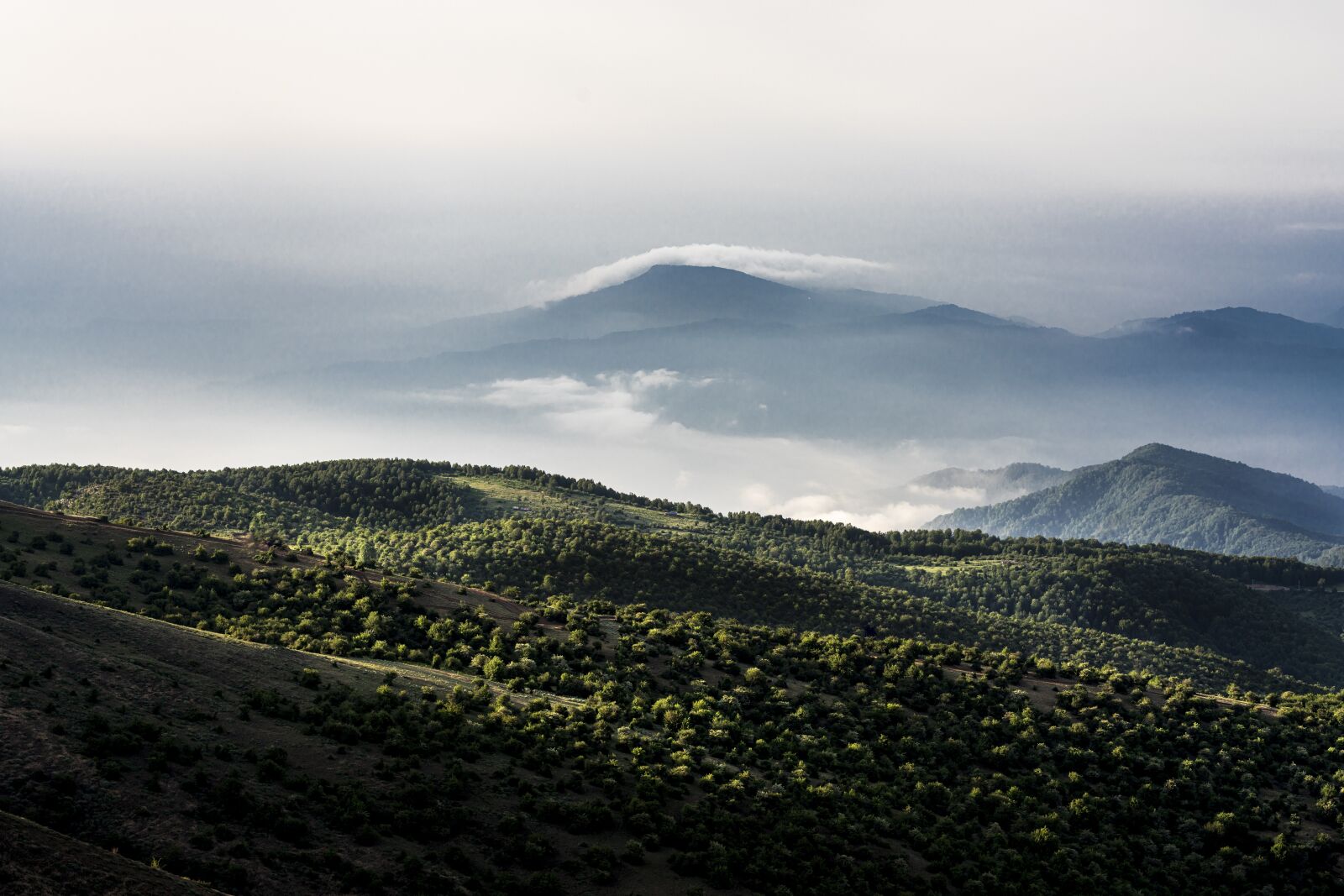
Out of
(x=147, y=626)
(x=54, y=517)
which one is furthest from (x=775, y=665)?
(x=54, y=517)

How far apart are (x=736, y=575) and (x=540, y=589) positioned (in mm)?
37838

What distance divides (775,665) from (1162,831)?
35551 mm

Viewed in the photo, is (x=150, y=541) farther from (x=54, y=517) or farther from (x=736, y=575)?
(x=736, y=575)

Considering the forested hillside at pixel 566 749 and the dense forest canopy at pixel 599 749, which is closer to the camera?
the forested hillside at pixel 566 749

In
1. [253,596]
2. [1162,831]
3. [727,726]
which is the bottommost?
[1162,831]

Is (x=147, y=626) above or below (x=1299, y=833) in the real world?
above

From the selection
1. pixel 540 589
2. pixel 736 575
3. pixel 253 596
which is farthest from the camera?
pixel 736 575

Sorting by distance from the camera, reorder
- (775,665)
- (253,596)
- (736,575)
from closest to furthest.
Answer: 1. (253,596)
2. (775,665)
3. (736,575)

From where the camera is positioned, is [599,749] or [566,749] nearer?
[566,749]

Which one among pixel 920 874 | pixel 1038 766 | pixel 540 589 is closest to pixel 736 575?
pixel 540 589

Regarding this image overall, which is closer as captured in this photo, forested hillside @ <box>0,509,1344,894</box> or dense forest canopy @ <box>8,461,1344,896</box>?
forested hillside @ <box>0,509,1344,894</box>

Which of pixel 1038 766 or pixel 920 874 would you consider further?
pixel 1038 766

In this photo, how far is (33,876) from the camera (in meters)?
33.5

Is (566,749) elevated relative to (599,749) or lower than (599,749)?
elevated
